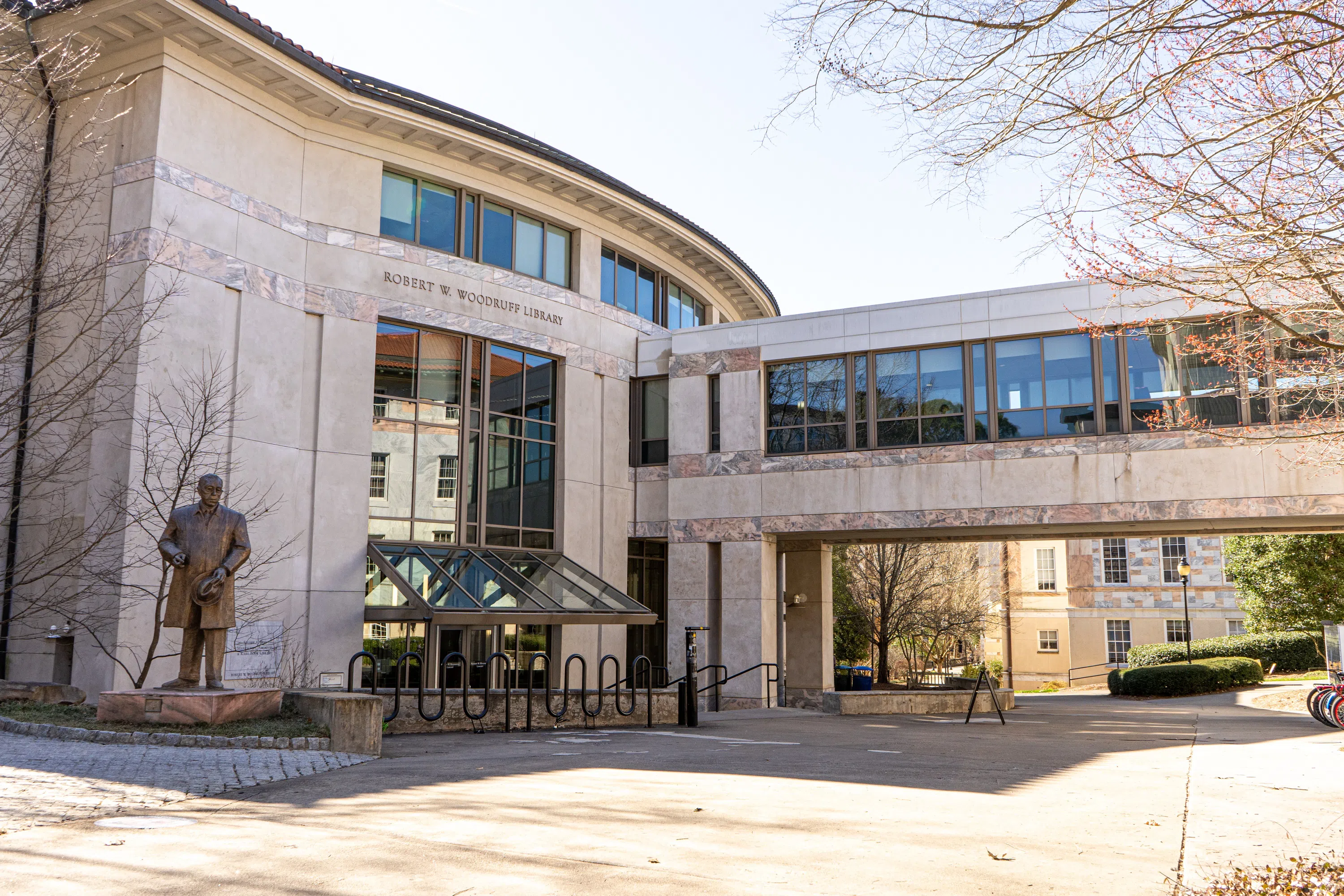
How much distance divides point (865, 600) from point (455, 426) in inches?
708

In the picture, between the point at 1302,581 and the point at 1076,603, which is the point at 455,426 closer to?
the point at 1302,581

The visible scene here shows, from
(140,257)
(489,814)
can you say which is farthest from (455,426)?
(489,814)

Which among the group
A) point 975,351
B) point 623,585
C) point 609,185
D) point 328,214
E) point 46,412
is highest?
point 609,185

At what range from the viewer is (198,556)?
1104 cm

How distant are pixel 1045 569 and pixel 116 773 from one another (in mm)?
45196

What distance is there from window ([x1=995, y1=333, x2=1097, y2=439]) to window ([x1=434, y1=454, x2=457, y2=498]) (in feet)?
35.0

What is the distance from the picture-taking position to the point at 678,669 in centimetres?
2241

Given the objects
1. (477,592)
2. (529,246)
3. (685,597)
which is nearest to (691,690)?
(477,592)

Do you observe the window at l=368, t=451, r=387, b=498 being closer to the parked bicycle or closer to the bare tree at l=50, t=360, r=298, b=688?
the bare tree at l=50, t=360, r=298, b=688

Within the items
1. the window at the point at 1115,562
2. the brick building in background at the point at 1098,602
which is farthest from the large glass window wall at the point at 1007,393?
the window at the point at 1115,562

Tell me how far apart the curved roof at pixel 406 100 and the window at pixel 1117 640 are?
29.6 metres

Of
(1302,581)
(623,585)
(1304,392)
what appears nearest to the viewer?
(1304,392)

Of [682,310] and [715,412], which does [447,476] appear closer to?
[715,412]

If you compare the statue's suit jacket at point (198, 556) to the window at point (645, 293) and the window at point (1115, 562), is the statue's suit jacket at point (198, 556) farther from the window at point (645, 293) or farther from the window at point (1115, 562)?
the window at point (1115, 562)
